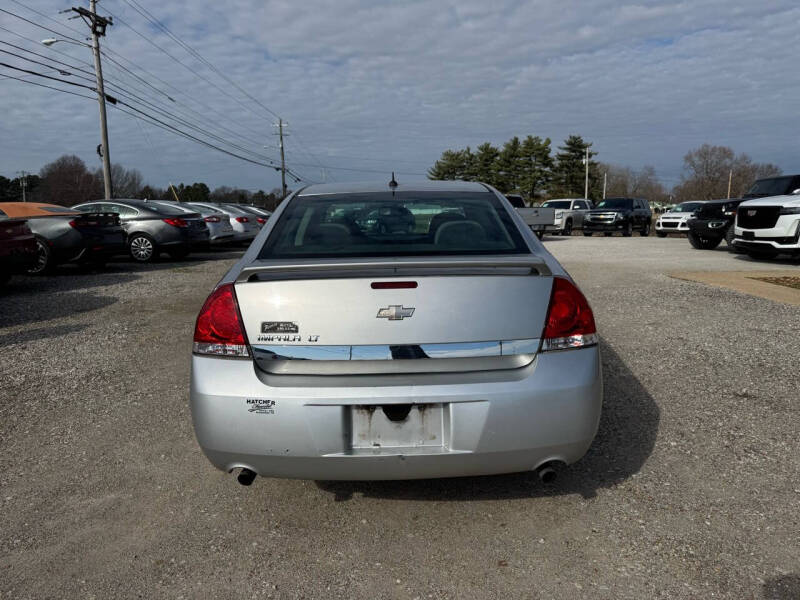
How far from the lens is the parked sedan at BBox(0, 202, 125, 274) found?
11047mm

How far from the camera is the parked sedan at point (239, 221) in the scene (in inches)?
722

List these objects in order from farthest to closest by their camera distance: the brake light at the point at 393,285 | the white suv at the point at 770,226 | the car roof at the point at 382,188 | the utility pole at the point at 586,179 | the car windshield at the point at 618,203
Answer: the utility pole at the point at 586,179
the car windshield at the point at 618,203
the white suv at the point at 770,226
the car roof at the point at 382,188
the brake light at the point at 393,285

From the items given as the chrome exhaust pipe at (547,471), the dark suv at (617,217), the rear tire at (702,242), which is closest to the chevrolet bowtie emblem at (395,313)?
the chrome exhaust pipe at (547,471)

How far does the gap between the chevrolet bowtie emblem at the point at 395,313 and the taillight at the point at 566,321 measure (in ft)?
1.88

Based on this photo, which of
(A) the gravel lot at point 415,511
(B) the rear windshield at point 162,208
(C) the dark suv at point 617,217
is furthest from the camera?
(C) the dark suv at point 617,217

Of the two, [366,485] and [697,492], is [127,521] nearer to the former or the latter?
[366,485]

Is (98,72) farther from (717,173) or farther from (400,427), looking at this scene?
(717,173)

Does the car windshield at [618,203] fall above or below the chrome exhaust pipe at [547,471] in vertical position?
above

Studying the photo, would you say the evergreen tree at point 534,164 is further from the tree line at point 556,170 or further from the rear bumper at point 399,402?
the rear bumper at point 399,402

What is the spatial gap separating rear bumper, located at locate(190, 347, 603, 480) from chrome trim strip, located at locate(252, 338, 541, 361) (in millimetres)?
113

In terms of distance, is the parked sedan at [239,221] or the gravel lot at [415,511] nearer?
the gravel lot at [415,511]

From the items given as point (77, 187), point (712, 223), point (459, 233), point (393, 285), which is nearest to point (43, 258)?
point (459, 233)

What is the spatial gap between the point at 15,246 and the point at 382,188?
25.0 feet

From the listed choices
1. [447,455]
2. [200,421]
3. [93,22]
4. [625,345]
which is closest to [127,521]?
[200,421]
